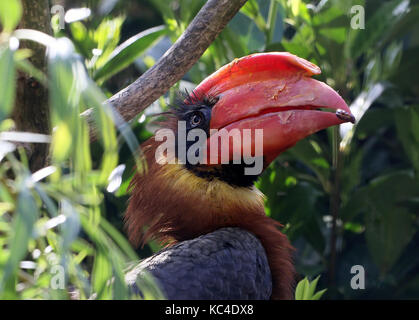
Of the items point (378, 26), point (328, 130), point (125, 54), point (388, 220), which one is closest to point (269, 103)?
point (125, 54)

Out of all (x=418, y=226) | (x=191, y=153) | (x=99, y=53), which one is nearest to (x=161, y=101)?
(x=99, y=53)

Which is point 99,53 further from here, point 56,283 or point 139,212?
point 56,283

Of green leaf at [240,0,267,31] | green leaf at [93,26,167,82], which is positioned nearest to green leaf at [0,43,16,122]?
green leaf at [93,26,167,82]

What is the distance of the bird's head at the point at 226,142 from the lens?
9.25 ft

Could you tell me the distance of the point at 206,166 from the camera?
2.97 m

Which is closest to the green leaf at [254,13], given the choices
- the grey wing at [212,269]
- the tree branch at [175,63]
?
the tree branch at [175,63]

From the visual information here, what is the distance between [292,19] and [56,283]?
2.44m

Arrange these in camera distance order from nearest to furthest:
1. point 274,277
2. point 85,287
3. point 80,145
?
point 80,145, point 85,287, point 274,277

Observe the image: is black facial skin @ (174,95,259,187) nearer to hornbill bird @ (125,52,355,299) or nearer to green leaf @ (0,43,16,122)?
hornbill bird @ (125,52,355,299)

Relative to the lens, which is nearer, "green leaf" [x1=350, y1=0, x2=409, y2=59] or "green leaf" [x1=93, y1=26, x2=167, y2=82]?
"green leaf" [x1=93, y1=26, x2=167, y2=82]

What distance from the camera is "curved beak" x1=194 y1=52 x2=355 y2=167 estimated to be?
9.15ft

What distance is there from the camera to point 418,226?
168 inches

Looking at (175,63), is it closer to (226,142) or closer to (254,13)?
(226,142)

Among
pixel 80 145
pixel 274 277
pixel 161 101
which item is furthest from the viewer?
pixel 161 101
